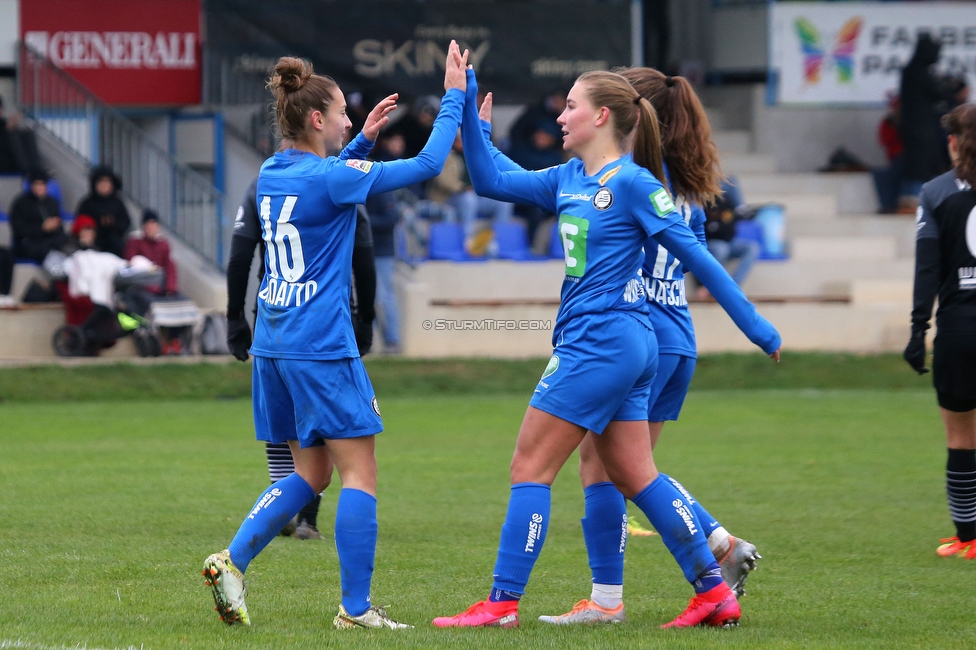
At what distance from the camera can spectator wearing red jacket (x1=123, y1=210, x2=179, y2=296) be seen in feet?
53.2

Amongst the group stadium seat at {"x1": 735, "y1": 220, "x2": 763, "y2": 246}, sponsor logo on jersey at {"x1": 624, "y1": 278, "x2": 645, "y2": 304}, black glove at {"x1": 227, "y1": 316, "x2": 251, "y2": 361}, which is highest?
stadium seat at {"x1": 735, "y1": 220, "x2": 763, "y2": 246}

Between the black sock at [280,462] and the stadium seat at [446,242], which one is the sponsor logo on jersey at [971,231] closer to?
the black sock at [280,462]

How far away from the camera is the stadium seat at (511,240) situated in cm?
1864

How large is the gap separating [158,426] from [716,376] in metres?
6.86

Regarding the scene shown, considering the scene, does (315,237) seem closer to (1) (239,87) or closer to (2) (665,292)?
(2) (665,292)

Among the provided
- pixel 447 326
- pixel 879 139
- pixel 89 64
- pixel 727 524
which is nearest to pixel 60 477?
pixel 727 524

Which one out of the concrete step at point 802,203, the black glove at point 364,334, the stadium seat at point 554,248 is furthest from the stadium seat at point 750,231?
the black glove at point 364,334

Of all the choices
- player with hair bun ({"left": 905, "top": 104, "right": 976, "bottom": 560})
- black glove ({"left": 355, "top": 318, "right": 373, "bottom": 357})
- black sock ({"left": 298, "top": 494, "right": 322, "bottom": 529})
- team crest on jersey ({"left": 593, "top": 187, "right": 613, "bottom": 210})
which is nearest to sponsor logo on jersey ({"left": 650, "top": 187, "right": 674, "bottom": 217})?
team crest on jersey ({"left": 593, "top": 187, "right": 613, "bottom": 210})

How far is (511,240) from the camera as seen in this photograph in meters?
18.8

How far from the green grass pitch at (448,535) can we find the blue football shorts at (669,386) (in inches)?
30.8

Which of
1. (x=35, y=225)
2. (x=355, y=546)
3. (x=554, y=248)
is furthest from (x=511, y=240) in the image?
(x=355, y=546)

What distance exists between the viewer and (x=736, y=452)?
10.7m

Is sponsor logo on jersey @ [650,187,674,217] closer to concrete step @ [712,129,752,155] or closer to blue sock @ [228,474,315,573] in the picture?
blue sock @ [228,474,315,573]

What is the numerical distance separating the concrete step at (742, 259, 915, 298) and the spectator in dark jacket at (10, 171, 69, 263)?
29.8 ft
